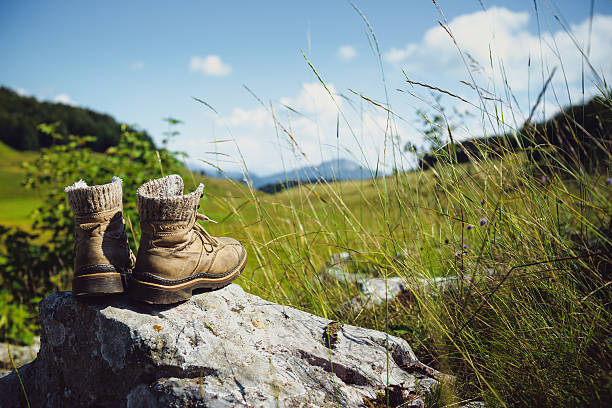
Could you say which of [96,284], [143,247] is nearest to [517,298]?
[143,247]

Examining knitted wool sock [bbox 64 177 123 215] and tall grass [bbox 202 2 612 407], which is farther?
knitted wool sock [bbox 64 177 123 215]

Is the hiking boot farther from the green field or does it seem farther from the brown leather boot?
the green field

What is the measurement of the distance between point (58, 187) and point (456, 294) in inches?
204

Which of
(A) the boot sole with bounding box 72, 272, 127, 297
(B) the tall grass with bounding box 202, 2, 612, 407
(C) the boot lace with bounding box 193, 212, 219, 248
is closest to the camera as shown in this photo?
(B) the tall grass with bounding box 202, 2, 612, 407

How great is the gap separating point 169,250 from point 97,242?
1.18ft

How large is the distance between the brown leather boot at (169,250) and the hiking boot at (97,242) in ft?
0.41

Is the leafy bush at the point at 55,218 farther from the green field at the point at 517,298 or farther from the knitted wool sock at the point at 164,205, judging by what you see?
the knitted wool sock at the point at 164,205

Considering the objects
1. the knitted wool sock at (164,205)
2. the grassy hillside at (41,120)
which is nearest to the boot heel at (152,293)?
the knitted wool sock at (164,205)

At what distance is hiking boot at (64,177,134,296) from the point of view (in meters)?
1.61

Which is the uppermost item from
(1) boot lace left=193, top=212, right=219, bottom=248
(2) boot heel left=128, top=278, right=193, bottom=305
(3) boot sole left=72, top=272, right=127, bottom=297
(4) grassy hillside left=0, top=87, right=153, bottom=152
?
(4) grassy hillside left=0, top=87, right=153, bottom=152

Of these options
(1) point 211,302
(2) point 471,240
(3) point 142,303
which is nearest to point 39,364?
(3) point 142,303

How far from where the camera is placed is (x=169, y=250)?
65.9 inches

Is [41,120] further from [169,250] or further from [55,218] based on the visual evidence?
[169,250]

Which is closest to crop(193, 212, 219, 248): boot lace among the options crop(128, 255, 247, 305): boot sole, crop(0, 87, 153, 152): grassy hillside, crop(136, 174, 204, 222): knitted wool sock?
crop(136, 174, 204, 222): knitted wool sock
